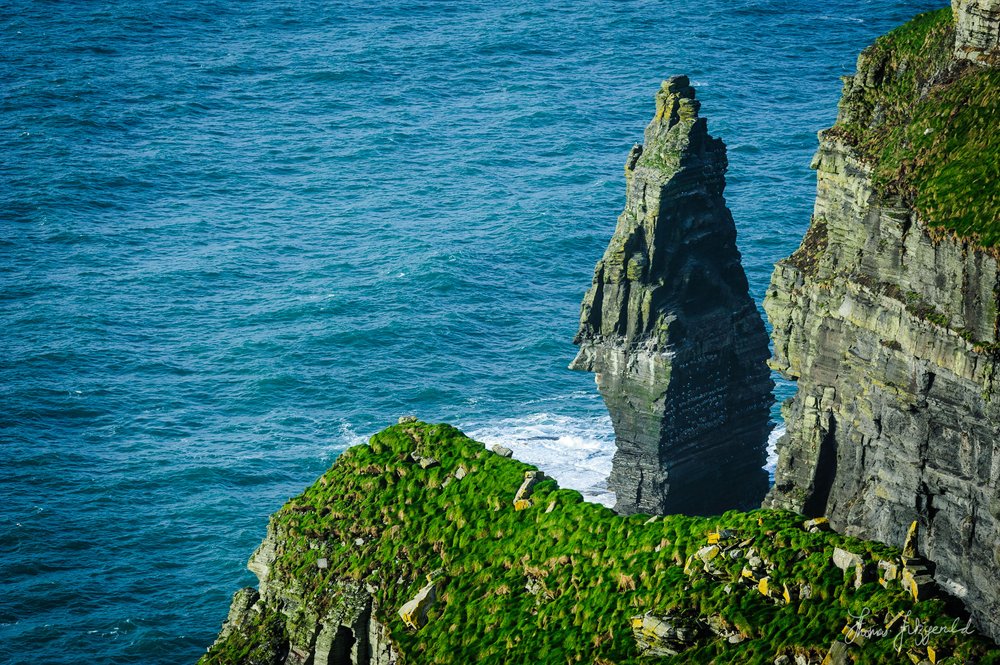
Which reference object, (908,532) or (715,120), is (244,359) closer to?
(715,120)

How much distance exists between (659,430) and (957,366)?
40536 mm

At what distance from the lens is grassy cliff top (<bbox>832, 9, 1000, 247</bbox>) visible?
5078 cm

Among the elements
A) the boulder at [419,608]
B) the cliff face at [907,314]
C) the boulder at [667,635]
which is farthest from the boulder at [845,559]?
the boulder at [419,608]

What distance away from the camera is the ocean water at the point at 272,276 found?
108 metres

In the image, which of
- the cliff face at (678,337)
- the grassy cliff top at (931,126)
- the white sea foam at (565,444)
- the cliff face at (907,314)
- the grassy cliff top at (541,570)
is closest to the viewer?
the grassy cliff top at (541,570)

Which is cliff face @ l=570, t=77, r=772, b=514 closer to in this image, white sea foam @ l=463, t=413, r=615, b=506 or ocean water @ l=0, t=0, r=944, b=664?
white sea foam @ l=463, t=413, r=615, b=506

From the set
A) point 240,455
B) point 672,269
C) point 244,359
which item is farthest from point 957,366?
point 244,359

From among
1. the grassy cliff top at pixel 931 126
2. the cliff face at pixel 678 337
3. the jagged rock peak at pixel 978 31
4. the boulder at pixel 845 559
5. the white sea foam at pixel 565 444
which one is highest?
the jagged rock peak at pixel 978 31

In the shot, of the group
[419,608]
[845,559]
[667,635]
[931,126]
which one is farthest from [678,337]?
[845,559]

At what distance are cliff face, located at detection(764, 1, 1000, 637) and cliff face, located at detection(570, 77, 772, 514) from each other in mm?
21078

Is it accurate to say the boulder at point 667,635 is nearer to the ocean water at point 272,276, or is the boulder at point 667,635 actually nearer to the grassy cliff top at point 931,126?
the grassy cliff top at point 931,126

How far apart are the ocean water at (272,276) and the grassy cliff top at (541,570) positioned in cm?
4315

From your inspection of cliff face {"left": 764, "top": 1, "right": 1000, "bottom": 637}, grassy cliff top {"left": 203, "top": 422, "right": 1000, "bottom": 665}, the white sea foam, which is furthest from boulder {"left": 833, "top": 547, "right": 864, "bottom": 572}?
the white sea foam

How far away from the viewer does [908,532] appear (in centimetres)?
5200
